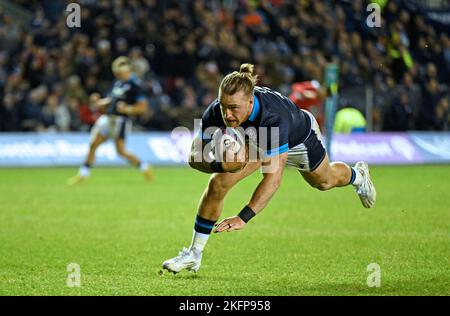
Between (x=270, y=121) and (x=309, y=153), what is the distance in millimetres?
992

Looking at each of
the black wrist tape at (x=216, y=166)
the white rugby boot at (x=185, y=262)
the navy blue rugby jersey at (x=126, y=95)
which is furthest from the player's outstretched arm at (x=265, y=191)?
the navy blue rugby jersey at (x=126, y=95)

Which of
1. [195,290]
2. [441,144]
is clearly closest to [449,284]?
[195,290]

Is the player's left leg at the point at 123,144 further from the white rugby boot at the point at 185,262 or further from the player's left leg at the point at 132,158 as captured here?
the white rugby boot at the point at 185,262

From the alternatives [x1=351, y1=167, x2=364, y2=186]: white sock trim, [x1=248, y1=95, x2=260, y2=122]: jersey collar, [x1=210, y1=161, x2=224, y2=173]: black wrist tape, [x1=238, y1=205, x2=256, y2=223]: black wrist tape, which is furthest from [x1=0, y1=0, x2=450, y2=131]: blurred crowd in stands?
[x1=238, y1=205, x2=256, y2=223]: black wrist tape

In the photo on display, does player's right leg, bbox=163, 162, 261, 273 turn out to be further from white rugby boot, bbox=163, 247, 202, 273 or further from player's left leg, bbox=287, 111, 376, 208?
player's left leg, bbox=287, 111, 376, 208

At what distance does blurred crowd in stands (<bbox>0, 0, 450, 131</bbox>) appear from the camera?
22.7 meters

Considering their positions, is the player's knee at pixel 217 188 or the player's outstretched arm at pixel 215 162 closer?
the player's outstretched arm at pixel 215 162

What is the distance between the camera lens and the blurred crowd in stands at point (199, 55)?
22672mm

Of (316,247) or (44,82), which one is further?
(44,82)

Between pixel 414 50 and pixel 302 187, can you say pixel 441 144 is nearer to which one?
pixel 414 50

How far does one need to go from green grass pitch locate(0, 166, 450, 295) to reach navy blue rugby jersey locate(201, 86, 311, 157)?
1218 millimetres

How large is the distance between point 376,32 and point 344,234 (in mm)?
16210

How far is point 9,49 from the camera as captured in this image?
78.8 ft
